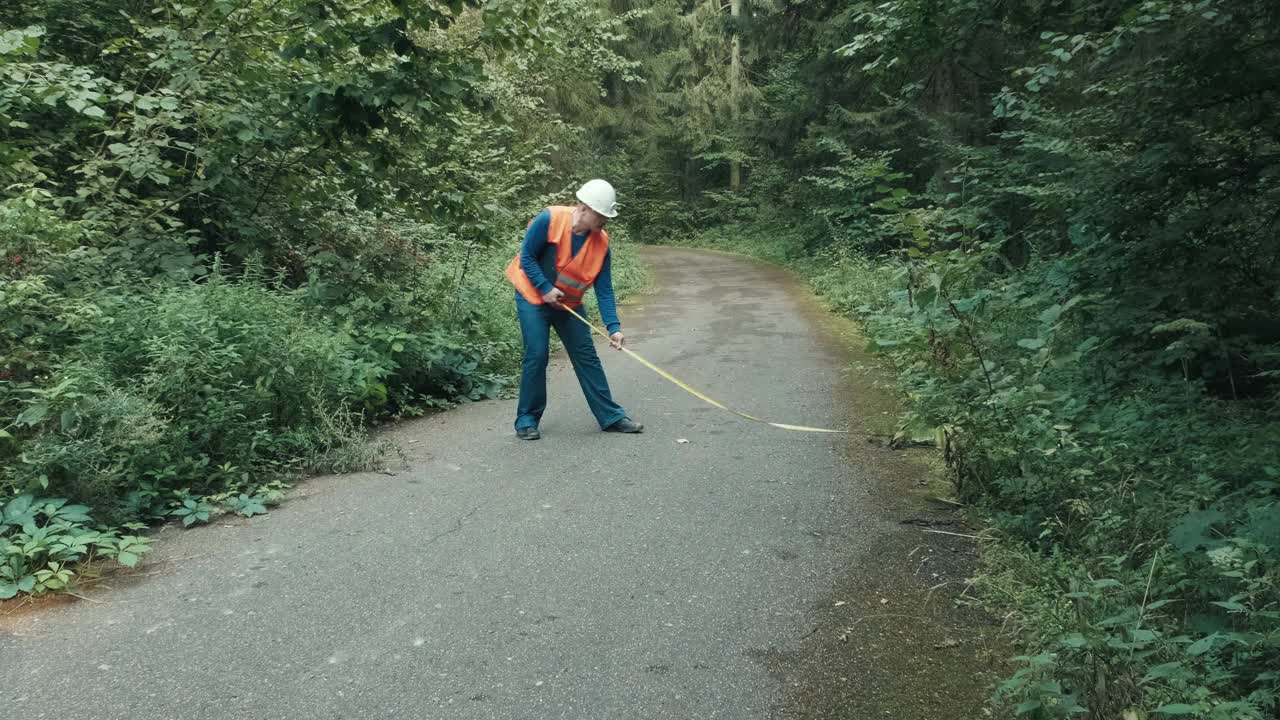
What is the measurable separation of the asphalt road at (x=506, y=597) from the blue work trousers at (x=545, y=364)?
0.27m

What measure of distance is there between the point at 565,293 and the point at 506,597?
3.36 m

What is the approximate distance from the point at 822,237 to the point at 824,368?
16141 mm

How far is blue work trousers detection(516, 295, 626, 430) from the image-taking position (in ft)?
21.7

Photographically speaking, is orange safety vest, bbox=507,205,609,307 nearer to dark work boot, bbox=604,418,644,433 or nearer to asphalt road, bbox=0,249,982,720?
dark work boot, bbox=604,418,644,433

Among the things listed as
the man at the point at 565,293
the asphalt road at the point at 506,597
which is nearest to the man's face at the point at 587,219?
the man at the point at 565,293

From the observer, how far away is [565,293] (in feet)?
22.1

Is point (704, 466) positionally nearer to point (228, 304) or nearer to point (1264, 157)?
point (228, 304)

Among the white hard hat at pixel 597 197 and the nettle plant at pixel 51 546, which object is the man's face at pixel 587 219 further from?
the nettle plant at pixel 51 546

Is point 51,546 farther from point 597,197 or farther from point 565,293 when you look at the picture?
point 597,197

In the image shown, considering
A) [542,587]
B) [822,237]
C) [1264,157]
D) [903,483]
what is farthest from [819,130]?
[542,587]

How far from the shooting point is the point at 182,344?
5.31 m

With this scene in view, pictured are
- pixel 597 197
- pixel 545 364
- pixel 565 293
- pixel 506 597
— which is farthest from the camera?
pixel 565 293

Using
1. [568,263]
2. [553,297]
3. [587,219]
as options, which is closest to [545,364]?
[553,297]

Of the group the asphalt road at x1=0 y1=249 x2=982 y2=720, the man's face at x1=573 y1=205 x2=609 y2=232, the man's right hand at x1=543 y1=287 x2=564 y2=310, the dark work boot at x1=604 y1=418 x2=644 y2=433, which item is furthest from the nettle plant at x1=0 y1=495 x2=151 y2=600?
the man's face at x1=573 y1=205 x2=609 y2=232
